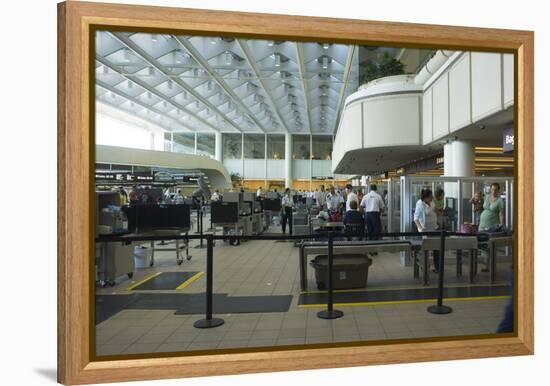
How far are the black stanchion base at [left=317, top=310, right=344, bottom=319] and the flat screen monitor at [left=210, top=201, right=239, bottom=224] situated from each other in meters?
5.85

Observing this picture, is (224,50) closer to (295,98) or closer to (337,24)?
(295,98)

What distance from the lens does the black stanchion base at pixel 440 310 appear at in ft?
14.6

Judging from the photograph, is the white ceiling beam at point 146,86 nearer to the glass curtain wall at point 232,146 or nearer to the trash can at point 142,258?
the glass curtain wall at point 232,146

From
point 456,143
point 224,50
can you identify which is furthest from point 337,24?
point 224,50

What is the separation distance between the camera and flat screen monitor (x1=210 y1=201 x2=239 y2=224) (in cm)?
998

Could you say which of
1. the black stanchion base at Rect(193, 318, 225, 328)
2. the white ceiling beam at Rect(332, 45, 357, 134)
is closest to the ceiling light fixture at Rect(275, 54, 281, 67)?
the white ceiling beam at Rect(332, 45, 357, 134)

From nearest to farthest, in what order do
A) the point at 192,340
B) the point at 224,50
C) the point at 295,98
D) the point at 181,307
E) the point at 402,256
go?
the point at 192,340 → the point at 181,307 → the point at 402,256 → the point at 224,50 → the point at 295,98

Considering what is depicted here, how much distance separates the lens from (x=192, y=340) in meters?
3.79

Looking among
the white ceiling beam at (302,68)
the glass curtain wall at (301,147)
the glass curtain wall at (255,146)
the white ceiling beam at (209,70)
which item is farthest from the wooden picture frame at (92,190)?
the glass curtain wall at (301,147)

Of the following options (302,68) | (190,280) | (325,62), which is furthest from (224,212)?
(325,62)

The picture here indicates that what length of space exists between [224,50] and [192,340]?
1880 centimetres

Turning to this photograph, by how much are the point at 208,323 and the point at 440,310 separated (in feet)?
9.09

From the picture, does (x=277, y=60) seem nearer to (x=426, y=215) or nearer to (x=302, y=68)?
(x=302, y=68)

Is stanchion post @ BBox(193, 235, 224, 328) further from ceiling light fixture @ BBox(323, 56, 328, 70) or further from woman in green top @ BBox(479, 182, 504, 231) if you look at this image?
ceiling light fixture @ BBox(323, 56, 328, 70)
